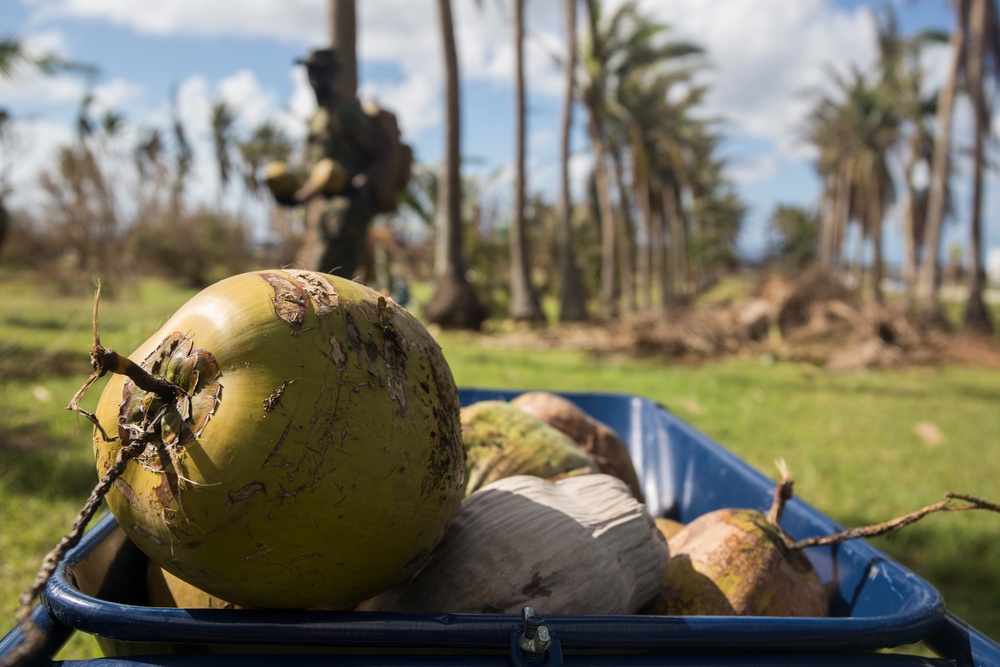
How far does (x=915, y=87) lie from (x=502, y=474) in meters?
25.1

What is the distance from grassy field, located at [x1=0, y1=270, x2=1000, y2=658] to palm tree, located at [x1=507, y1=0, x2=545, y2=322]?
306 cm

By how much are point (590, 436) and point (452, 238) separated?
10033 mm

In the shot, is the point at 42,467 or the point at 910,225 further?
the point at 910,225

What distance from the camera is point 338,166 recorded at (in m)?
5.58

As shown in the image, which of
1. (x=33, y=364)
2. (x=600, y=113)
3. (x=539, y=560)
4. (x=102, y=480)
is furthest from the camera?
(x=600, y=113)

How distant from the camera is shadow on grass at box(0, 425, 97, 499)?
3756mm

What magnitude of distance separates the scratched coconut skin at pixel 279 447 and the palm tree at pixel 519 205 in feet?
40.5

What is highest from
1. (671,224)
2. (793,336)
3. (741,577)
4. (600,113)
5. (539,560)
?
(600,113)

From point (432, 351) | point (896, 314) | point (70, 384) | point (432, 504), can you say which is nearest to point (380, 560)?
point (432, 504)

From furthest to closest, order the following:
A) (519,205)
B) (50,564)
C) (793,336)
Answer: (519,205) < (793,336) < (50,564)

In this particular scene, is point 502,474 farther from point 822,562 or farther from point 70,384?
point 70,384

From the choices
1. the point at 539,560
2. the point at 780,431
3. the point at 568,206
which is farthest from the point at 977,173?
the point at 539,560

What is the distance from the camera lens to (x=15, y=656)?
0.82 m

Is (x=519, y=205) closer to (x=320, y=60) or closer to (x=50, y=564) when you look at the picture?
(x=320, y=60)
